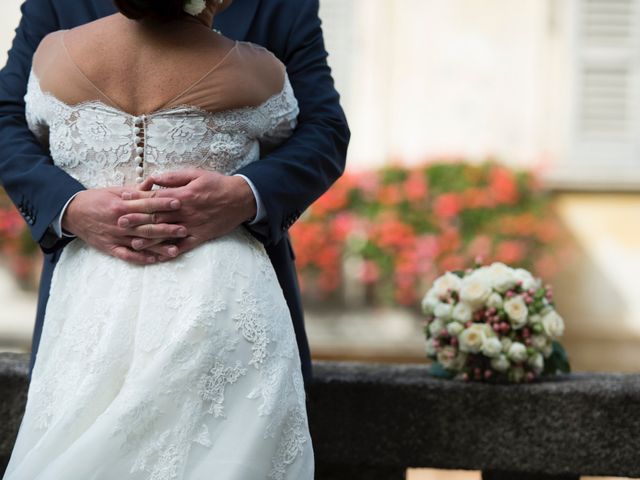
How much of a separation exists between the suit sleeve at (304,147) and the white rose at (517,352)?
0.76 meters

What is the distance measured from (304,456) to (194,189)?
0.58m

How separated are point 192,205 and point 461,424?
1.15 meters

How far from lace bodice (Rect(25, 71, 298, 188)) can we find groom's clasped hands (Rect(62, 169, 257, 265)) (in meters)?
0.05

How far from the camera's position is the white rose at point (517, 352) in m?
3.07

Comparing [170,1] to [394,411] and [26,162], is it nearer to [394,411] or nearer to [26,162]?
[26,162]

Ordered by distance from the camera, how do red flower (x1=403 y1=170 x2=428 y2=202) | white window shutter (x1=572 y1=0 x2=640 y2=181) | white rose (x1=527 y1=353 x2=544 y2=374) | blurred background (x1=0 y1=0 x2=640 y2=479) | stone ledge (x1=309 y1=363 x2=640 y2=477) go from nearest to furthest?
stone ledge (x1=309 y1=363 x2=640 y2=477) < white rose (x1=527 y1=353 x2=544 y2=374) < red flower (x1=403 y1=170 x2=428 y2=202) < blurred background (x1=0 y1=0 x2=640 y2=479) < white window shutter (x1=572 y1=0 x2=640 y2=181)

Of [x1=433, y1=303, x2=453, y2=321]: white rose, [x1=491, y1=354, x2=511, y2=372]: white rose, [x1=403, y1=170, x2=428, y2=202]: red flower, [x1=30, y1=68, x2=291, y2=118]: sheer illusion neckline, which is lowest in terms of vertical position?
[x1=403, y1=170, x2=428, y2=202]: red flower

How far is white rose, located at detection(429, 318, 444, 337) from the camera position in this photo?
10.5 feet

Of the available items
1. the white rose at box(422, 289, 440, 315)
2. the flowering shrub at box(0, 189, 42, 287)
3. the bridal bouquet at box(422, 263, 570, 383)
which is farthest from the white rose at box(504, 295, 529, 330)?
the flowering shrub at box(0, 189, 42, 287)

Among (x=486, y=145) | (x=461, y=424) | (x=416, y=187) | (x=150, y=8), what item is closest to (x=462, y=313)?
(x=461, y=424)

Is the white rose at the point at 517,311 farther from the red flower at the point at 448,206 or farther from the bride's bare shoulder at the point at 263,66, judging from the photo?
the red flower at the point at 448,206

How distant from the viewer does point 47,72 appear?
92.9 inches

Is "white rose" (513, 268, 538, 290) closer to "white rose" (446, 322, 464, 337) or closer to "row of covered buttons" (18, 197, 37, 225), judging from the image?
"white rose" (446, 322, 464, 337)

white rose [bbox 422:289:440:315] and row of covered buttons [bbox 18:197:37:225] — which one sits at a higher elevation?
row of covered buttons [bbox 18:197:37:225]
